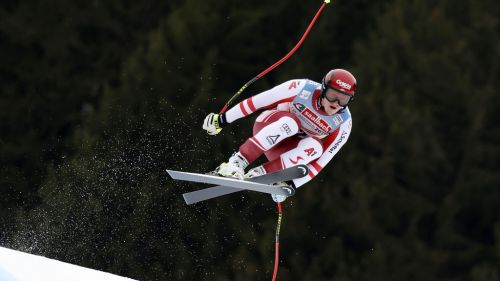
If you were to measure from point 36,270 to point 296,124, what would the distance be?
7.78 ft

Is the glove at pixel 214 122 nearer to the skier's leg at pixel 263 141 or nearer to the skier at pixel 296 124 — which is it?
the skier at pixel 296 124

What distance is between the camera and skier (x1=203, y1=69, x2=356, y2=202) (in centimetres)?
834

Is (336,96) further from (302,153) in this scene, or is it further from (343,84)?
(302,153)

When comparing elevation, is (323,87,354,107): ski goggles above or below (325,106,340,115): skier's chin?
above

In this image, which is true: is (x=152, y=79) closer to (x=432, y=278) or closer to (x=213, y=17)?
(x=213, y=17)

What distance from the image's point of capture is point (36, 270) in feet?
22.9

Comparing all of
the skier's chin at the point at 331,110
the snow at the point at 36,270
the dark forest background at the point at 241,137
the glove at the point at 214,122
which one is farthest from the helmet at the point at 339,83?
the dark forest background at the point at 241,137

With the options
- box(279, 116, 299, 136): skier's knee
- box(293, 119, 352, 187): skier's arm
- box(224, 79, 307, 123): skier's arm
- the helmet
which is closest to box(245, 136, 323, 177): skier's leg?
box(293, 119, 352, 187): skier's arm

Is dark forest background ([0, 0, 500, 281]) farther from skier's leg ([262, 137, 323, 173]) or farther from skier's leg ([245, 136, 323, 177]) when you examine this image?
skier's leg ([262, 137, 323, 173])

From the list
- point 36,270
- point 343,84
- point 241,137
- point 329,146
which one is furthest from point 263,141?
point 241,137

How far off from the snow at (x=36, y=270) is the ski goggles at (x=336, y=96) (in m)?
2.09

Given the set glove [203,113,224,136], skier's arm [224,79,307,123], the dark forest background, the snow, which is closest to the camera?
the snow

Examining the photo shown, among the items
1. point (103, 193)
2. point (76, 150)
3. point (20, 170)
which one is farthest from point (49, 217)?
point (20, 170)

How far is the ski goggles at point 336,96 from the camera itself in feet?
27.2
